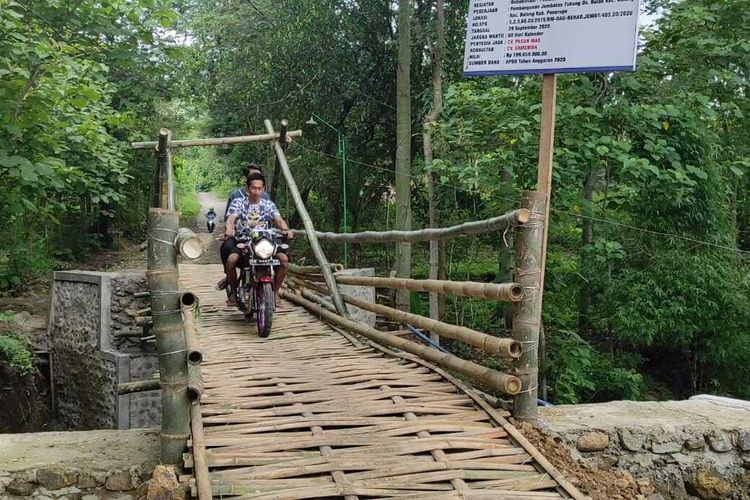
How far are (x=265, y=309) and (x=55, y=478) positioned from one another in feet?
7.52

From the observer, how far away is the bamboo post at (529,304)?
3062mm

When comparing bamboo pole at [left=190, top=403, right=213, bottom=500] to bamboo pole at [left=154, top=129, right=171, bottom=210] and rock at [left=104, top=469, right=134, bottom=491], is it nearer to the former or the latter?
rock at [left=104, top=469, right=134, bottom=491]

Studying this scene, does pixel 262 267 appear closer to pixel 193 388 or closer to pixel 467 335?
pixel 467 335

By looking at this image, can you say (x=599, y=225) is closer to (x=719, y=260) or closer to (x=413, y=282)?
(x=719, y=260)

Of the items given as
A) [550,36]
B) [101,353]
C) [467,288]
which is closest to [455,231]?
[467,288]

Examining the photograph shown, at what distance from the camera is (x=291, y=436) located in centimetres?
281

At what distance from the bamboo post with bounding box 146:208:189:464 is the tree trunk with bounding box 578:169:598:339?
4.51 m

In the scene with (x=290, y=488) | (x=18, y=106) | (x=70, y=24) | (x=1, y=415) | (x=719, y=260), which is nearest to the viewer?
(x=290, y=488)

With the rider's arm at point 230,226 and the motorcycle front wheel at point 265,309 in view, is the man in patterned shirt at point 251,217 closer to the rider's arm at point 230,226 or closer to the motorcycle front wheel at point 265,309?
the rider's arm at point 230,226

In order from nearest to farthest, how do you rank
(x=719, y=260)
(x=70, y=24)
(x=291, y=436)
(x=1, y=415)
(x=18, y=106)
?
1. (x=291, y=436)
2. (x=18, y=106)
3. (x=70, y=24)
4. (x=719, y=260)
5. (x=1, y=415)

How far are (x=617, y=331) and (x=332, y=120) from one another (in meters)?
5.73

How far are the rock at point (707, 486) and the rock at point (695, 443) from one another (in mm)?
125

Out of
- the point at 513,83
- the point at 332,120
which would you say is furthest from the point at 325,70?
the point at 513,83

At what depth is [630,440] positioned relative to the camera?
308cm
